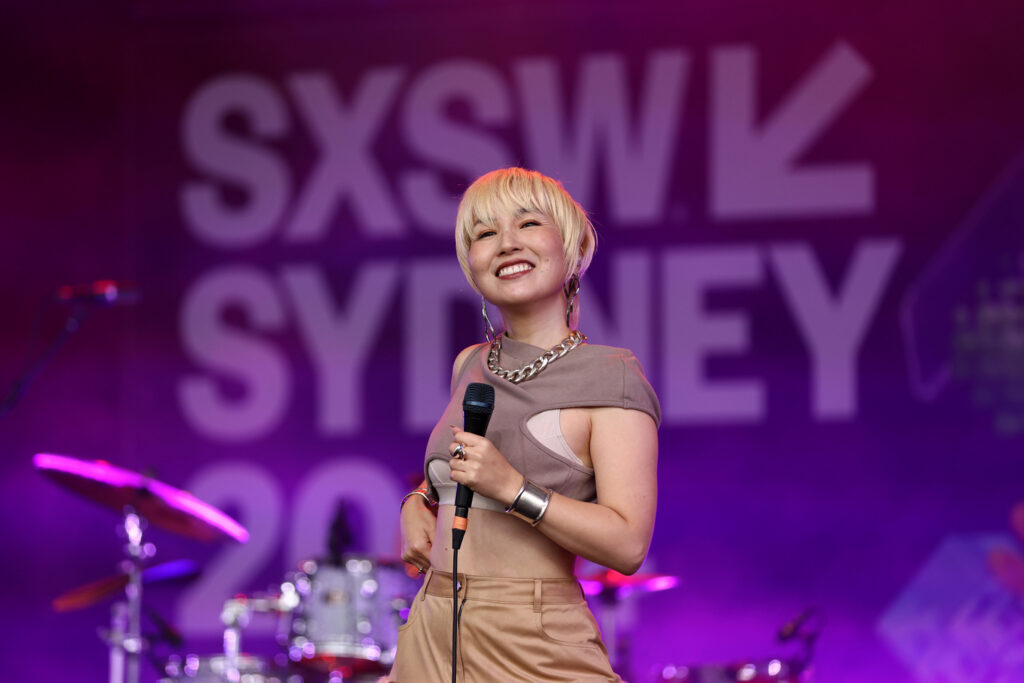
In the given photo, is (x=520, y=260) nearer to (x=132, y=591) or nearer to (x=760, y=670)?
(x=760, y=670)

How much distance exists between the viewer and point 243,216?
604 centimetres

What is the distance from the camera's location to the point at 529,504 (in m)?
1.59

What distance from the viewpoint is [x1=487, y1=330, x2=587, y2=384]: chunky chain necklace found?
1782 millimetres

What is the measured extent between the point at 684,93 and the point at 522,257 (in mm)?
4010

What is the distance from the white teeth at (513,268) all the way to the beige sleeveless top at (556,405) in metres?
0.15

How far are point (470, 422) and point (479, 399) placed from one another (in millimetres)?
34

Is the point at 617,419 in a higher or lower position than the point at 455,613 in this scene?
higher

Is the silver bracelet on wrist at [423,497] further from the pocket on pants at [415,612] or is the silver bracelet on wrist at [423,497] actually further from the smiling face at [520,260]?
the smiling face at [520,260]

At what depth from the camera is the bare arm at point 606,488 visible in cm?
157

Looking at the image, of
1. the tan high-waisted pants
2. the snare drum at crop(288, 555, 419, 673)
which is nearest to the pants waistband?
the tan high-waisted pants

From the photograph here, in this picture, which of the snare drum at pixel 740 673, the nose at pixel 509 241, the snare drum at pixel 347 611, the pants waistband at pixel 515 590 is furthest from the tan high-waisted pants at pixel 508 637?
the snare drum at pixel 347 611

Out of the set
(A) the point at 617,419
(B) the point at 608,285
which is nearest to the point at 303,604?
(B) the point at 608,285

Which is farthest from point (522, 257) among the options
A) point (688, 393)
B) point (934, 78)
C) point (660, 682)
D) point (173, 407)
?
point (173, 407)

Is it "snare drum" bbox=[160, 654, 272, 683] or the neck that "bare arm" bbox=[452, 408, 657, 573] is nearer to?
the neck
